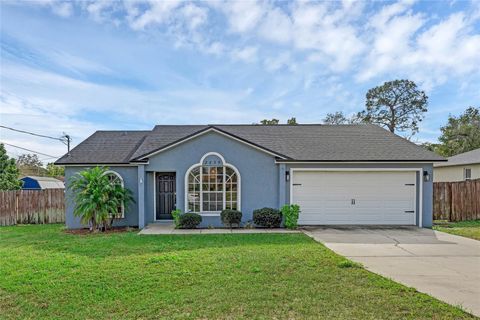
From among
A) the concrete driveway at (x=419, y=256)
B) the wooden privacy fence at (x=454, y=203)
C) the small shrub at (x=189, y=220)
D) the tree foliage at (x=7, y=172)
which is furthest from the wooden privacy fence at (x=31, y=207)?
the wooden privacy fence at (x=454, y=203)

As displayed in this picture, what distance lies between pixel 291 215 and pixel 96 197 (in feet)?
24.2

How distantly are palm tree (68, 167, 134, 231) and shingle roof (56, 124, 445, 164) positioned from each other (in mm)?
1352

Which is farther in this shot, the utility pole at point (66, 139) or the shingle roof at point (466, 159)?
the utility pole at point (66, 139)

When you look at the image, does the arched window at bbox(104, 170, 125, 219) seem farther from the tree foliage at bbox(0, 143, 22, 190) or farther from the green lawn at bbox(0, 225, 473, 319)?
the tree foliage at bbox(0, 143, 22, 190)

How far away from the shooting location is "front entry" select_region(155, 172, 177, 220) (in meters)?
12.3

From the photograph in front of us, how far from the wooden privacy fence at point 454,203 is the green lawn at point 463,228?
1.48 ft

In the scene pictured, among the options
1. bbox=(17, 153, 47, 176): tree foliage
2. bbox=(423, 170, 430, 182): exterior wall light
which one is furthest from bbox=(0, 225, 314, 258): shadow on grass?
bbox=(17, 153, 47, 176): tree foliage

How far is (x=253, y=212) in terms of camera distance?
37.1ft

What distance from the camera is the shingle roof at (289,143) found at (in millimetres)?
11828

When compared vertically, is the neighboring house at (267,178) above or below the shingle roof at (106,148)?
below

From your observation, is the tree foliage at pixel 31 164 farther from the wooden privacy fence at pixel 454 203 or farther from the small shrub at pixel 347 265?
the wooden privacy fence at pixel 454 203

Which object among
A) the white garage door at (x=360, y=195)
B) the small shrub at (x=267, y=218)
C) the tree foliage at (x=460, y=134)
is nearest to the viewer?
the small shrub at (x=267, y=218)

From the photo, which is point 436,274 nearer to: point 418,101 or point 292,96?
point 292,96

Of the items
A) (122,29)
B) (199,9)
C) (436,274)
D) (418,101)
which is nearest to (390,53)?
(199,9)
